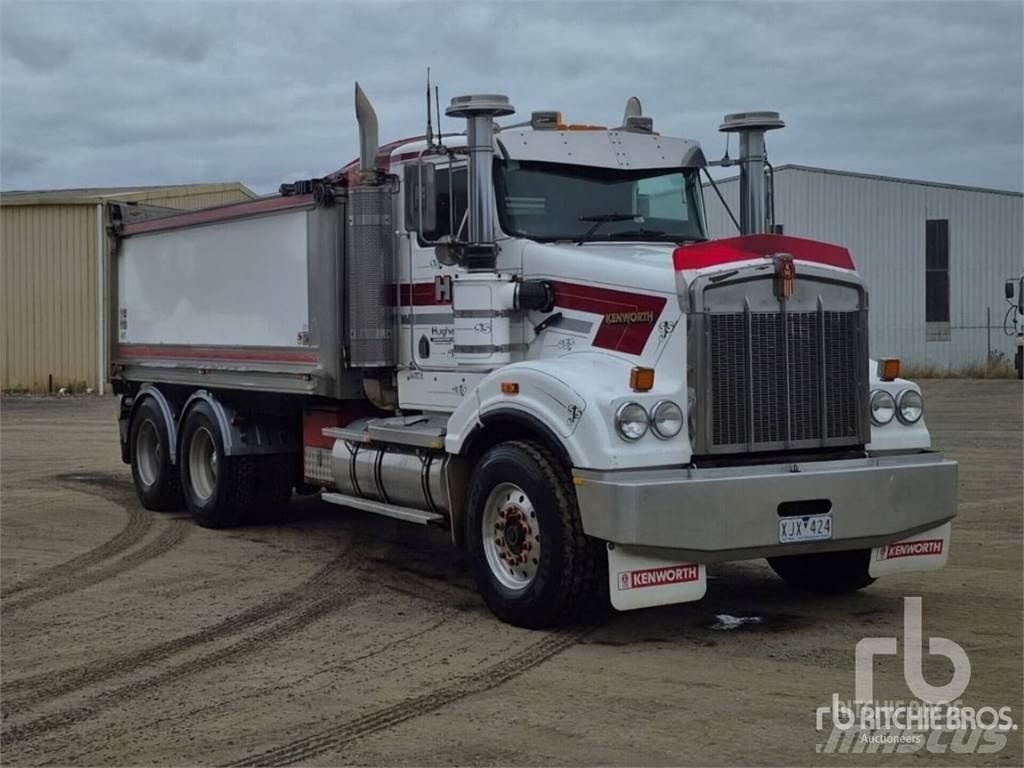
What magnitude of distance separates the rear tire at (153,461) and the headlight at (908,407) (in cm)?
745

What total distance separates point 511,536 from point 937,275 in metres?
34.1

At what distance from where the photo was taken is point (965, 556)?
10523mm

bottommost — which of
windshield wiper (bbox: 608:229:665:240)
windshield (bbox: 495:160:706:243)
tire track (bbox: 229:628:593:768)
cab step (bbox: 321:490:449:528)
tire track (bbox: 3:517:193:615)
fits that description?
tire track (bbox: 229:628:593:768)

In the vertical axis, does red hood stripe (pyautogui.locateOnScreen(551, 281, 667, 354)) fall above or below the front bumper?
above

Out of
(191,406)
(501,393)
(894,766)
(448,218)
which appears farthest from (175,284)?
(894,766)

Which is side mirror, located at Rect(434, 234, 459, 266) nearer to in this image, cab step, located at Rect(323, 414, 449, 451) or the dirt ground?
cab step, located at Rect(323, 414, 449, 451)

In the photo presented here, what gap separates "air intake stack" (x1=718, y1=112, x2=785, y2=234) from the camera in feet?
35.1

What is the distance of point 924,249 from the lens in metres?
40.0

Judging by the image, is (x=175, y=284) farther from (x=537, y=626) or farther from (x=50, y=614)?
(x=537, y=626)

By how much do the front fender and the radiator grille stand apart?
34 centimetres

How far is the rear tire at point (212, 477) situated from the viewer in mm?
12477


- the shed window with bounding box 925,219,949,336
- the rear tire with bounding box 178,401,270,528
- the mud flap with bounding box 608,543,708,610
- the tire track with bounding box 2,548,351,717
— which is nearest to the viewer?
the tire track with bounding box 2,548,351,717

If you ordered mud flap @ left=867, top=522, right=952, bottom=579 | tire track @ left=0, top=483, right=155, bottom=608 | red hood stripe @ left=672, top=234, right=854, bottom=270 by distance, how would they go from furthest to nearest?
tire track @ left=0, top=483, right=155, bottom=608
mud flap @ left=867, top=522, right=952, bottom=579
red hood stripe @ left=672, top=234, right=854, bottom=270

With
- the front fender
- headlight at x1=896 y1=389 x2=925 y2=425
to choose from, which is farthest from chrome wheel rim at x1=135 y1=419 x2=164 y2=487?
headlight at x1=896 y1=389 x2=925 y2=425
